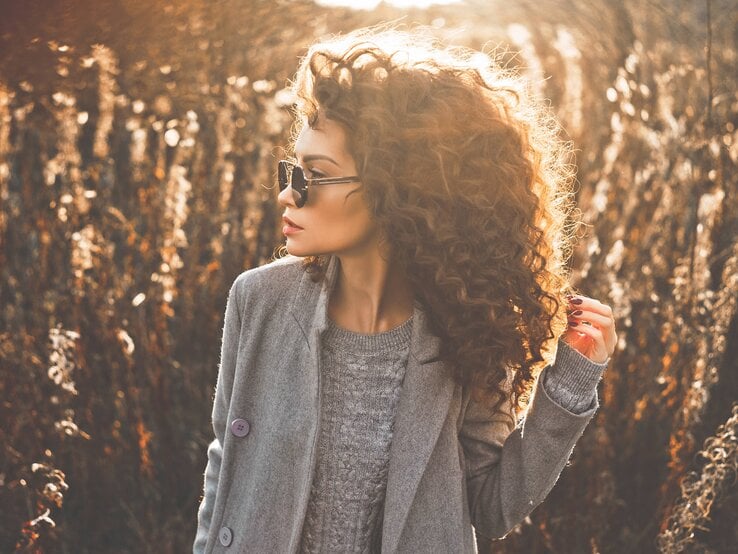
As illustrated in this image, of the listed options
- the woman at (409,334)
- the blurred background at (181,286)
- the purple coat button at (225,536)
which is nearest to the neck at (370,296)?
the woman at (409,334)

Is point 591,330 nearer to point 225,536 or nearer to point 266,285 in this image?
point 266,285

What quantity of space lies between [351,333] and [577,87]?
3.13 m

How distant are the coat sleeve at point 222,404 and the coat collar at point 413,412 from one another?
0.58 ft

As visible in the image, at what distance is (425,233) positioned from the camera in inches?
65.4

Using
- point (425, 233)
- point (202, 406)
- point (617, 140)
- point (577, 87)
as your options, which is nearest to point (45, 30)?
point (202, 406)

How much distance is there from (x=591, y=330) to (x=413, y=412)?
1.28 ft

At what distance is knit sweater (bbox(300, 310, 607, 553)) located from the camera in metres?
1.72

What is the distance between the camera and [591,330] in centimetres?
160

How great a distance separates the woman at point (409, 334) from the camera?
1.64 metres

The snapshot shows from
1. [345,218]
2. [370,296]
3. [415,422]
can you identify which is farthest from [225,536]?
[345,218]

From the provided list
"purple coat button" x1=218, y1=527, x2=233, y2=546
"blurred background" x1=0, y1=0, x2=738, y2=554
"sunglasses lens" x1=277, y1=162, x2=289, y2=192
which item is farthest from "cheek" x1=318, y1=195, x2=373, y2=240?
"blurred background" x1=0, y1=0, x2=738, y2=554

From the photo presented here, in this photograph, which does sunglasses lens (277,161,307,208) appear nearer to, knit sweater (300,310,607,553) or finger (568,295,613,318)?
knit sweater (300,310,607,553)

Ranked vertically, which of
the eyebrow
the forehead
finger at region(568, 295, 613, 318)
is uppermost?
the forehead

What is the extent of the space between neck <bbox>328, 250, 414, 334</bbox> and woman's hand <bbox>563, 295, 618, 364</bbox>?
355mm
